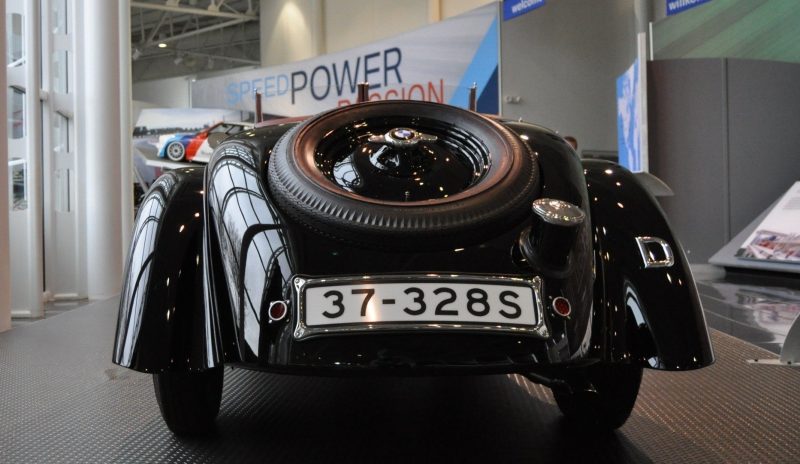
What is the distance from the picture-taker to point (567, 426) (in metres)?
1.91

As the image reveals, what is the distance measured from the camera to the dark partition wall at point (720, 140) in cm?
802

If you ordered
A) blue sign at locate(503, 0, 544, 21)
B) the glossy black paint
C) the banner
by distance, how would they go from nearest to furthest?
the glossy black paint, blue sign at locate(503, 0, 544, 21), the banner

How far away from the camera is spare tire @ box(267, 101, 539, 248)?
1.45 meters

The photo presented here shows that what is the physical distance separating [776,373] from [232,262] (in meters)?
2.00

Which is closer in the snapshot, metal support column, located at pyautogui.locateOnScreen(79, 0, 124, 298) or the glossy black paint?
the glossy black paint

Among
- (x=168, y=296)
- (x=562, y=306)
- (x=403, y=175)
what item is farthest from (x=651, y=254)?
(x=168, y=296)

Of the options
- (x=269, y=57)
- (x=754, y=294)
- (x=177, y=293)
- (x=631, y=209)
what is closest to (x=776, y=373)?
(x=631, y=209)

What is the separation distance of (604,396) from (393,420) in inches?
21.0

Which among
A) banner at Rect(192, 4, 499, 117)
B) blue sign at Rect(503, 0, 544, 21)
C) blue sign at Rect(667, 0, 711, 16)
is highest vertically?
blue sign at Rect(503, 0, 544, 21)

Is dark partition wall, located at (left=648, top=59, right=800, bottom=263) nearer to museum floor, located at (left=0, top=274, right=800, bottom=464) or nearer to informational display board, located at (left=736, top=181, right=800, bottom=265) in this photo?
informational display board, located at (left=736, top=181, right=800, bottom=265)

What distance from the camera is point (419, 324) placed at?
1.35m

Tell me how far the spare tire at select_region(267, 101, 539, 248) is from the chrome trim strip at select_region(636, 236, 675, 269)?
271 mm

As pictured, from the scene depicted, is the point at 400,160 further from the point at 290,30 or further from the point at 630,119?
the point at 290,30

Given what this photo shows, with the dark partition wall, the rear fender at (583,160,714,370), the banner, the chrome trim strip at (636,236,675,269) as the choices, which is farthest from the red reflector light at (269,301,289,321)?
the banner
